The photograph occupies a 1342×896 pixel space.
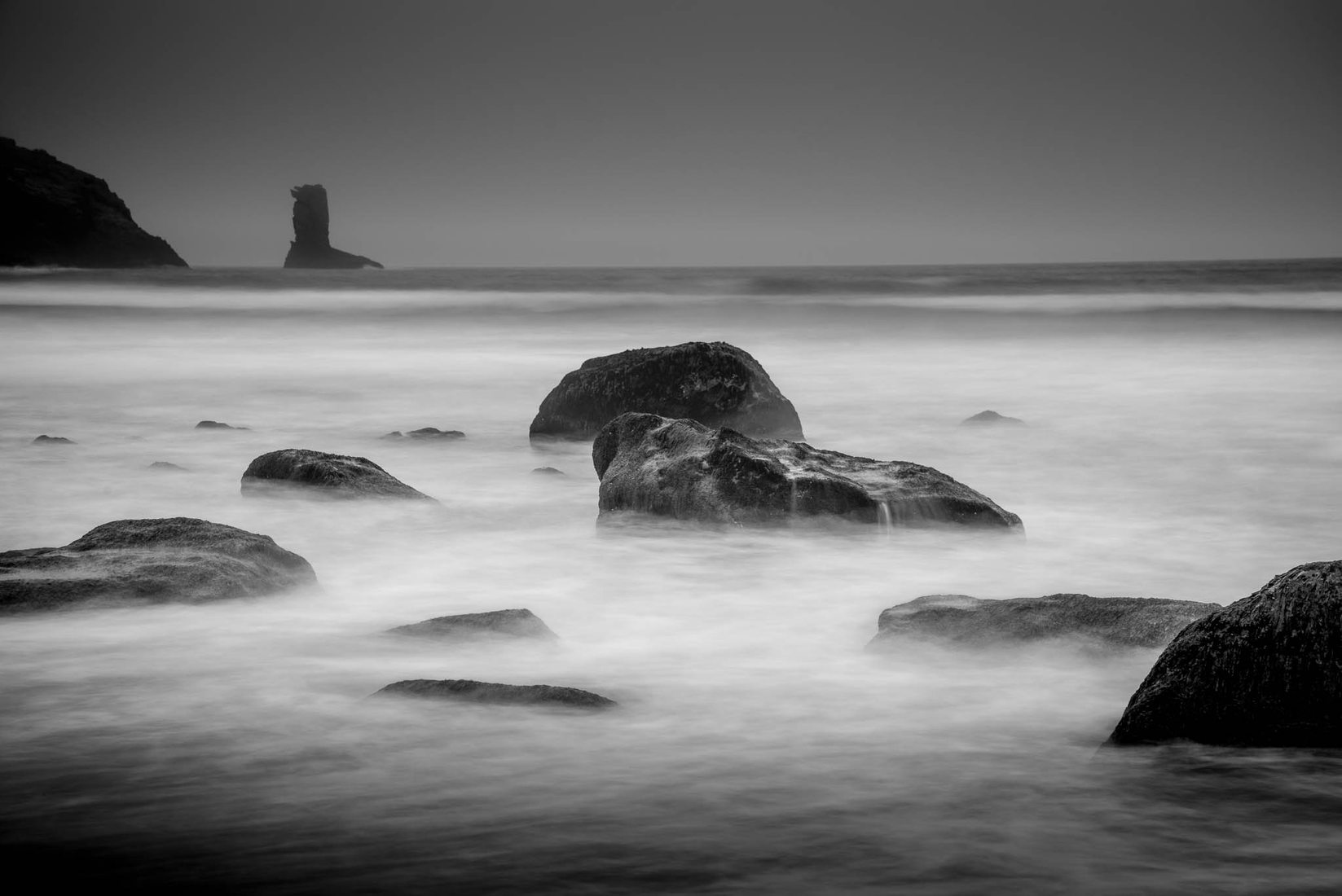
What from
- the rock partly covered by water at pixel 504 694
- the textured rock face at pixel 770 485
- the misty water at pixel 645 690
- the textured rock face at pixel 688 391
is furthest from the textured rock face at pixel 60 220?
the rock partly covered by water at pixel 504 694

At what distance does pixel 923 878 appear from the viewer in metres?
3.33

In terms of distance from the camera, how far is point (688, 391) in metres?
11.7

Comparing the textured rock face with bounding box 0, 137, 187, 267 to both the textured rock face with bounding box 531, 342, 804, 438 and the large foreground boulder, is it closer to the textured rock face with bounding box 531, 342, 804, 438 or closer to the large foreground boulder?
the textured rock face with bounding box 531, 342, 804, 438

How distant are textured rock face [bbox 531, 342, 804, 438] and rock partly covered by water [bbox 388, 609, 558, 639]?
5.97 m

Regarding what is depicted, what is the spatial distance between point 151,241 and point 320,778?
9731 cm

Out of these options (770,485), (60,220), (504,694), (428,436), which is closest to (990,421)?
(428,436)

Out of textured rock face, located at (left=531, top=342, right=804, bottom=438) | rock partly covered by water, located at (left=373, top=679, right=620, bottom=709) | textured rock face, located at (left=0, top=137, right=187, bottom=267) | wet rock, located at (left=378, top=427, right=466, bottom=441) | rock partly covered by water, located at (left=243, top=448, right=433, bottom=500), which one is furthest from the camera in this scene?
textured rock face, located at (left=0, top=137, right=187, bottom=267)

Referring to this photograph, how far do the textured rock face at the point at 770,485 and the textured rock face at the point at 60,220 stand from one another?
8149 centimetres

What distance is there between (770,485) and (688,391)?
12.9ft

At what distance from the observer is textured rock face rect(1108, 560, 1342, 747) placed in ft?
12.7

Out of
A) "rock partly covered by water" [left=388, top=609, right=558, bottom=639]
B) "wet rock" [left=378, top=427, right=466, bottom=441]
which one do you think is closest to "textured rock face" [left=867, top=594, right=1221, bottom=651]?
"rock partly covered by water" [left=388, top=609, right=558, bottom=639]

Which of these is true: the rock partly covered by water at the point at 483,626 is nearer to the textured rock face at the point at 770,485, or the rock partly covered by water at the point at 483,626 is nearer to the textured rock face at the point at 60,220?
the textured rock face at the point at 770,485

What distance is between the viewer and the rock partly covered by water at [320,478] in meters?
8.88

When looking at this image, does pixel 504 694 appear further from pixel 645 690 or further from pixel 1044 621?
pixel 1044 621
